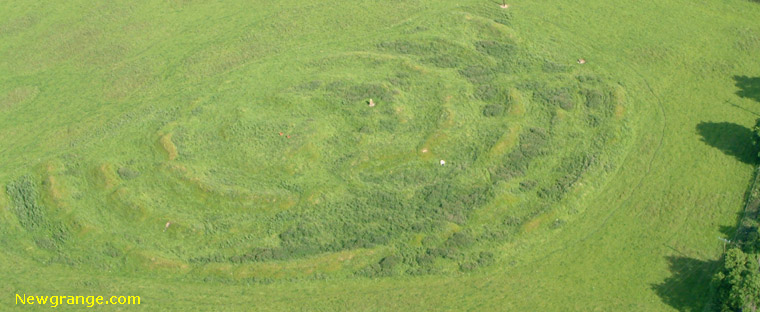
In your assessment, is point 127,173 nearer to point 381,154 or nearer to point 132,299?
point 132,299

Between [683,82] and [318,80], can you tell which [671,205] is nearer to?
[683,82]

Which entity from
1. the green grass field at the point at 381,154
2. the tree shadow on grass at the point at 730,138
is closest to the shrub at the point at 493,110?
the green grass field at the point at 381,154

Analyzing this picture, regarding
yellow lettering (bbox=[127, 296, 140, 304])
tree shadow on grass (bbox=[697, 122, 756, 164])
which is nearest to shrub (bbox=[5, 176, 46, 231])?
yellow lettering (bbox=[127, 296, 140, 304])

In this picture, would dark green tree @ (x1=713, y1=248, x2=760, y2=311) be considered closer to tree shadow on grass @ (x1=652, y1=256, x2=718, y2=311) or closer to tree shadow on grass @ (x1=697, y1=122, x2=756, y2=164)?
tree shadow on grass @ (x1=652, y1=256, x2=718, y2=311)

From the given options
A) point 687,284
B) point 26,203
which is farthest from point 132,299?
point 687,284

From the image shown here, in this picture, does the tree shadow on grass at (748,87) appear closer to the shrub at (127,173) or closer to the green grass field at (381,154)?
the green grass field at (381,154)

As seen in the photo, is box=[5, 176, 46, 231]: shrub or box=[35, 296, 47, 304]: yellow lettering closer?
box=[35, 296, 47, 304]: yellow lettering
